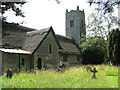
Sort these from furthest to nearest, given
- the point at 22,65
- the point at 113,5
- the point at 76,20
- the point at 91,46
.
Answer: the point at 76,20 < the point at 91,46 < the point at 22,65 < the point at 113,5

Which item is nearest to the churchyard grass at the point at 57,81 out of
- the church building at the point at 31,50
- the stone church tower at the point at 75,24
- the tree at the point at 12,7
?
the tree at the point at 12,7

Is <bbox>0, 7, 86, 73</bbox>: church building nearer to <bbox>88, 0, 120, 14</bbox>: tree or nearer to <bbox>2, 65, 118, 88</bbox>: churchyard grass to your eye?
<bbox>2, 65, 118, 88</bbox>: churchyard grass

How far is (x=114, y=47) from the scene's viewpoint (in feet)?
79.4

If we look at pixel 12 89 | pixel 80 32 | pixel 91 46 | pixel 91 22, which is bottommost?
pixel 12 89

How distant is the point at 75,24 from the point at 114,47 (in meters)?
14.2

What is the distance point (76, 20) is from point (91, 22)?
4.44 m

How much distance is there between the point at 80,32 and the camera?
36.6 meters

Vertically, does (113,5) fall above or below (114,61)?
above

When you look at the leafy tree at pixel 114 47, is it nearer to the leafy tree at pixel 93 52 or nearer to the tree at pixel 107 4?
the leafy tree at pixel 93 52

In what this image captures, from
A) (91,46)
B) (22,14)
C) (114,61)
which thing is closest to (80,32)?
(91,46)

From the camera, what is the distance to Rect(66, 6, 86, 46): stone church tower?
36.2m

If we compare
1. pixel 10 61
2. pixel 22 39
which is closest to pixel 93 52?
pixel 22 39

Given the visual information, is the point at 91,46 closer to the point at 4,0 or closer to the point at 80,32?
the point at 80,32

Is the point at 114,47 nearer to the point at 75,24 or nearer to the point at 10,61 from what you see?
the point at 75,24
